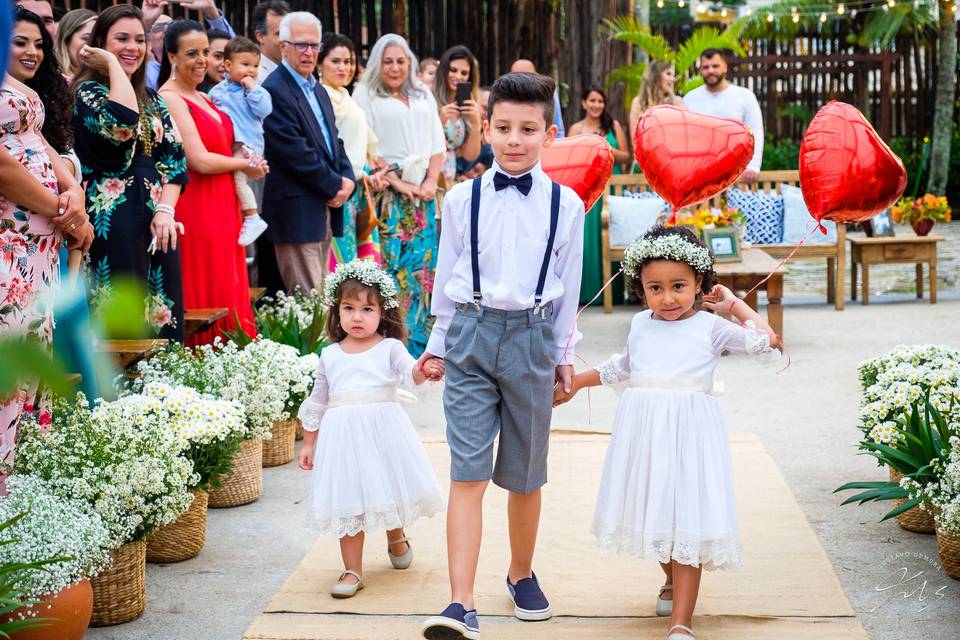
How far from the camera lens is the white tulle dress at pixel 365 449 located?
361cm

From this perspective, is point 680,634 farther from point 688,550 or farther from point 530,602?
point 530,602

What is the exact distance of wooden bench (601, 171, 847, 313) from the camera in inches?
372

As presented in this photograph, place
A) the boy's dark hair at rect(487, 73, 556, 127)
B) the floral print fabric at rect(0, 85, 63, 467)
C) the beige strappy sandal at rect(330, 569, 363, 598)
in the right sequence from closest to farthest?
the boy's dark hair at rect(487, 73, 556, 127)
the floral print fabric at rect(0, 85, 63, 467)
the beige strappy sandal at rect(330, 569, 363, 598)

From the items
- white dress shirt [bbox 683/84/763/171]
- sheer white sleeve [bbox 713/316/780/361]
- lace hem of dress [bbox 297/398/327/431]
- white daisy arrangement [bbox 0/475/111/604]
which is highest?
white dress shirt [bbox 683/84/763/171]

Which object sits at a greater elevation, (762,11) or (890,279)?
(762,11)

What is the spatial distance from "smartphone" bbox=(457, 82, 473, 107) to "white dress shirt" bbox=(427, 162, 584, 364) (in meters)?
4.63

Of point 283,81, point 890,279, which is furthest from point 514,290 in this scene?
point 890,279

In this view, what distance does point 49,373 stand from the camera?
0.69m

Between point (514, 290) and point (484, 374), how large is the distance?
26 cm

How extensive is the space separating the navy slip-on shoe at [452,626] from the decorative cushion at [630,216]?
23.3 ft

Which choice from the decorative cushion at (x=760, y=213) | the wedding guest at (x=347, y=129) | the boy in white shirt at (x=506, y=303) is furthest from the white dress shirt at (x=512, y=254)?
the decorative cushion at (x=760, y=213)

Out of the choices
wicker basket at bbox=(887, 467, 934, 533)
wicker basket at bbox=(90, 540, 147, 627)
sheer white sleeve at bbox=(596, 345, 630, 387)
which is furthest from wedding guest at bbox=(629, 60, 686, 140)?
wicker basket at bbox=(90, 540, 147, 627)

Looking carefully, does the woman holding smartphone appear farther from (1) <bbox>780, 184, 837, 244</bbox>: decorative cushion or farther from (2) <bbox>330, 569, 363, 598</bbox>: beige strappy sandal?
(2) <bbox>330, 569, 363, 598</bbox>: beige strappy sandal

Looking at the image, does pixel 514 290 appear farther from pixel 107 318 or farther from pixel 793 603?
A: pixel 107 318
